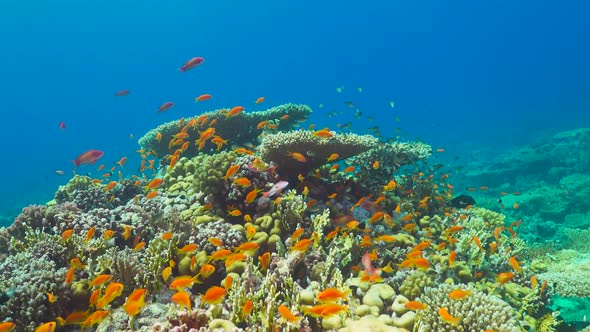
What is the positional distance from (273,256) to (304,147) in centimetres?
280

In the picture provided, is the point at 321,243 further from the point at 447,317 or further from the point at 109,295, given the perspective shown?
the point at 109,295

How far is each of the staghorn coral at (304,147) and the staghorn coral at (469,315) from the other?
145 inches

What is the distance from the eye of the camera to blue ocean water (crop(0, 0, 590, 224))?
400 ft

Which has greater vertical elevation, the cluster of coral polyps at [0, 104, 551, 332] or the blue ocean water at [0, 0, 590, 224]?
the blue ocean water at [0, 0, 590, 224]

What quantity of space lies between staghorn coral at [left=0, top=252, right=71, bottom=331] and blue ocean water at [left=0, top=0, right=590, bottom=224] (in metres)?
98.7

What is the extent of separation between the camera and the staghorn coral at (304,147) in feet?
24.7

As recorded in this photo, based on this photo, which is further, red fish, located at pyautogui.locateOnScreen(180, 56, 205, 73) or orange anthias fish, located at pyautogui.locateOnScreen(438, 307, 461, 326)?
red fish, located at pyautogui.locateOnScreen(180, 56, 205, 73)

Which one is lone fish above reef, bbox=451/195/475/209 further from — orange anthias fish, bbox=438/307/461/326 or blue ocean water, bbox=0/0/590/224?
blue ocean water, bbox=0/0/590/224

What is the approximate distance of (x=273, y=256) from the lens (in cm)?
557

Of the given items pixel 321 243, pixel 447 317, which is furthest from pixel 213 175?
pixel 447 317

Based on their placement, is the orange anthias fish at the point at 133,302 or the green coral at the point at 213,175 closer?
the orange anthias fish at the point at 133,302

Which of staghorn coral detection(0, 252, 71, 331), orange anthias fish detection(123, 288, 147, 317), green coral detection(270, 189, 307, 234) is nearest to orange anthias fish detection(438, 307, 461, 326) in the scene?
green coral detection(270, 189, 307, 234)

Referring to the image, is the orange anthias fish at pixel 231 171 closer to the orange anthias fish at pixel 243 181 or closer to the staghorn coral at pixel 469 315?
the orange anthias fish at pixel 243 181

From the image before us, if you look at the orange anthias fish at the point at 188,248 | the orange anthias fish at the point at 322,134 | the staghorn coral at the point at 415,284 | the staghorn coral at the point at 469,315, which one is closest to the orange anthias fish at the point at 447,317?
the staghorn coral at the point at 469,315
